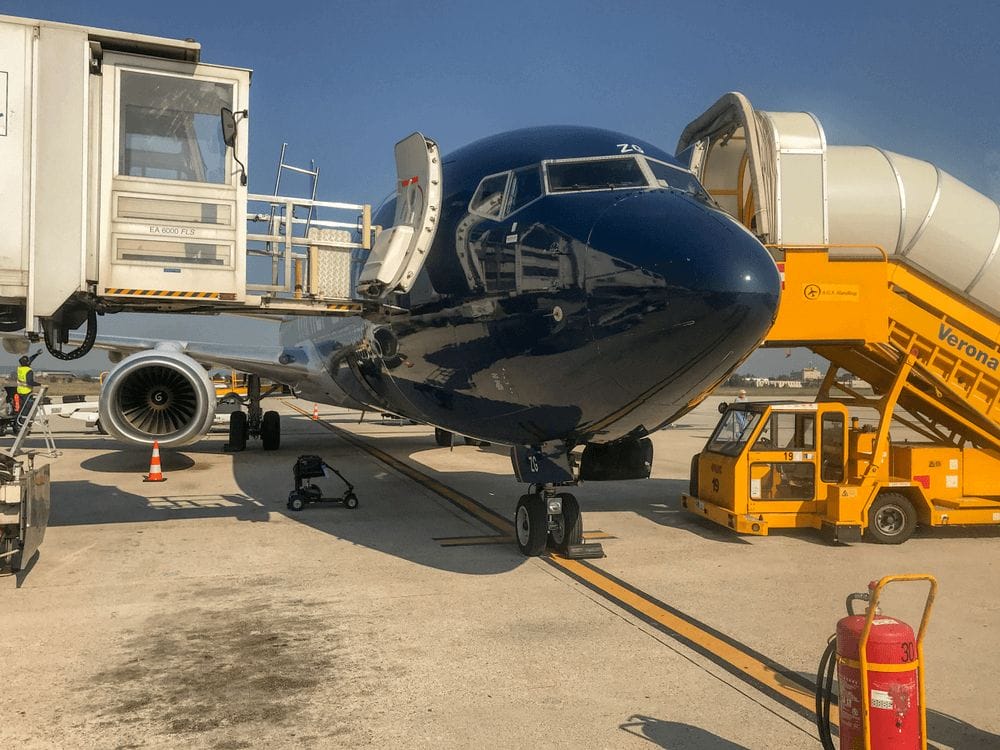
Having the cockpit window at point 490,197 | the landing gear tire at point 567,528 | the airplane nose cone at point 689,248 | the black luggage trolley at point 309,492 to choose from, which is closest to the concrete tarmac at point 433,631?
the black luggage trolley at point 309,492

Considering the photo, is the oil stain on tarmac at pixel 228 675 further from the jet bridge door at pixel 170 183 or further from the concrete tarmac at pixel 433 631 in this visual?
the jet bridge door at pixel 170 183

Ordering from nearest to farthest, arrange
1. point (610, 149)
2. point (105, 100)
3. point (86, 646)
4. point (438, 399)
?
point (86, 646) → point (610, 149) → point (105, 100) → point (438, 399)

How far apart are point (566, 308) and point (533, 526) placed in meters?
2.66

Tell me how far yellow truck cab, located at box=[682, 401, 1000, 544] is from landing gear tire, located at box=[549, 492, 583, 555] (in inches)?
75.3

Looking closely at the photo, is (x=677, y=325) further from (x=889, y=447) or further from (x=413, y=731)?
(x=889, y=447)

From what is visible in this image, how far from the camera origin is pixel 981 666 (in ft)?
15.7

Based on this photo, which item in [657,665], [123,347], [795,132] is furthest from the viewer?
[123,347]

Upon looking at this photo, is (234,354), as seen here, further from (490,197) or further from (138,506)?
(490,197)

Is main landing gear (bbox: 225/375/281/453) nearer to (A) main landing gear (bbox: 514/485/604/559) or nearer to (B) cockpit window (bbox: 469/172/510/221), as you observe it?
(A) main landing gear (bbox: 514/485/604/559)

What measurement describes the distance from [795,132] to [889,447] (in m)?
3.72

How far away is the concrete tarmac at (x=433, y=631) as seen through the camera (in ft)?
12.8

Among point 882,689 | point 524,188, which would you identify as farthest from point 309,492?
point 882,689

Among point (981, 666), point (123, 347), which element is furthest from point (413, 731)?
point (123, 347)

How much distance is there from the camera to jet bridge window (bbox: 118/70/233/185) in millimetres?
6625
